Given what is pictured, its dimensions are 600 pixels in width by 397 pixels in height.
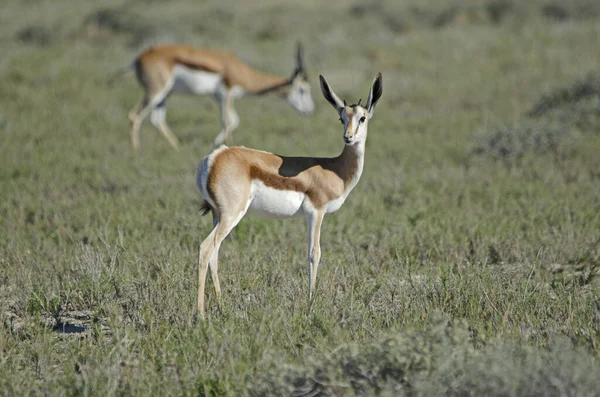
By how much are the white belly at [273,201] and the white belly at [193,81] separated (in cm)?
735

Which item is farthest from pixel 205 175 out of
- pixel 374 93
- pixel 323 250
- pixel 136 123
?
pixel 136 123

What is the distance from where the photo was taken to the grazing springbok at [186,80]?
12227 mm

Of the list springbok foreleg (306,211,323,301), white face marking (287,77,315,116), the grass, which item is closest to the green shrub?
the grass

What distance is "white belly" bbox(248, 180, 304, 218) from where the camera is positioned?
5.37 meters

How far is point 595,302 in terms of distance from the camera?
195 inches

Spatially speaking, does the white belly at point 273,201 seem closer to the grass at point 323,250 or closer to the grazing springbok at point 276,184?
the grazing springbok at point 276,184

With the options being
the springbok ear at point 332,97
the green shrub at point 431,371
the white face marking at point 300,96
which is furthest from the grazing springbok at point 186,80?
the green shrub at point 431,371

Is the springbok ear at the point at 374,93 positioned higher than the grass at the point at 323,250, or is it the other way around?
the springbok ear at the point at 374,93

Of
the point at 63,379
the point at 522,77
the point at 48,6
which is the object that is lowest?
the point at 63,379

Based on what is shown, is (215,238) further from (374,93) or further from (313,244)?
(374,93)

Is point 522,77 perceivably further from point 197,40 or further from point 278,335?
point 278,335

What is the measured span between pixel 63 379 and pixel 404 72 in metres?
13.8

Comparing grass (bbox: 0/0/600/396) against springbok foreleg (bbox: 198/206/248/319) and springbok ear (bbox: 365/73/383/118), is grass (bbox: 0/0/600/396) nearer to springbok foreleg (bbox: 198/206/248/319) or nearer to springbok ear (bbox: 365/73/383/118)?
springbok foreleg (bbox: 198/206/248/319)

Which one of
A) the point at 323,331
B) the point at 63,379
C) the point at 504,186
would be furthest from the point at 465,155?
the point at 63,379
